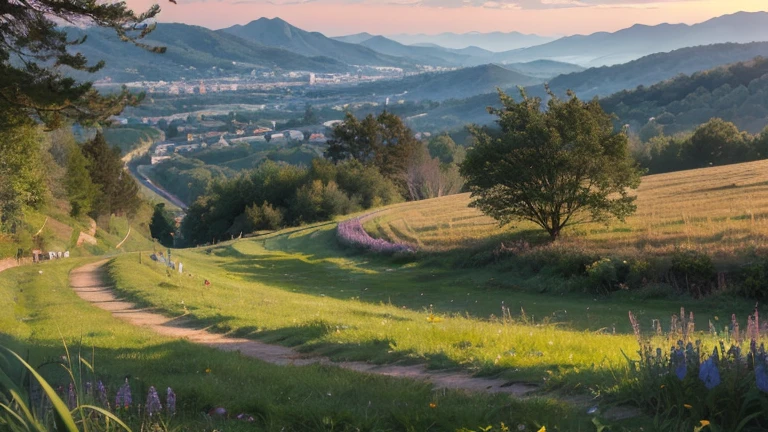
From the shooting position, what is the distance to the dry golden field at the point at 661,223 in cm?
2448

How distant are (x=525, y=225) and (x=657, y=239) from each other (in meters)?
8.22

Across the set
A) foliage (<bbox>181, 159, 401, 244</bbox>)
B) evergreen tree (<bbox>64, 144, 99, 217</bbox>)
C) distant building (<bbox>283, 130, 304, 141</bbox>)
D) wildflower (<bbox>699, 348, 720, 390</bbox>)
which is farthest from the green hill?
wildflower (<bbox>699, 348, 720, 390</bbox>)

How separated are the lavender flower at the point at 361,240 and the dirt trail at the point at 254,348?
14245mm

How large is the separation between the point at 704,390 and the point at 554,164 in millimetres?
22814

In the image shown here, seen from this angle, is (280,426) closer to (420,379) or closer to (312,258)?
(420,379)

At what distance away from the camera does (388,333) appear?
11.4 meters

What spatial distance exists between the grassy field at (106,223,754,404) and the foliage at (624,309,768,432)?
0.68m

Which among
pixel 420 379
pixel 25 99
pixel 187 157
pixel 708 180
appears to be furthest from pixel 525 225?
pixel 187 157

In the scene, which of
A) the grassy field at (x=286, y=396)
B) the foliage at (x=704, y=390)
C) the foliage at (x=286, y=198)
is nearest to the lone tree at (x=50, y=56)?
the grassy field at (x=286, y=396)

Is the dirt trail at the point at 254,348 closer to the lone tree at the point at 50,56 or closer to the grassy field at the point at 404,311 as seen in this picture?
the grassy field at the point at 404,311

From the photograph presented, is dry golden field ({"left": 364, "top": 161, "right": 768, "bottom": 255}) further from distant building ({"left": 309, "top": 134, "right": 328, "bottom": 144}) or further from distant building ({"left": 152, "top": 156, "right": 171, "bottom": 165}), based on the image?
distant building ({"left": 309, "top": 134, "right": 328, "bottom": 144})

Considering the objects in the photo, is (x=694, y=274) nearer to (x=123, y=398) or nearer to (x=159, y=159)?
(x=123, y=398)

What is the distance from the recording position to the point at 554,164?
27.7 metres

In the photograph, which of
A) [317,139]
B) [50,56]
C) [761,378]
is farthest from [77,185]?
[317,139]
